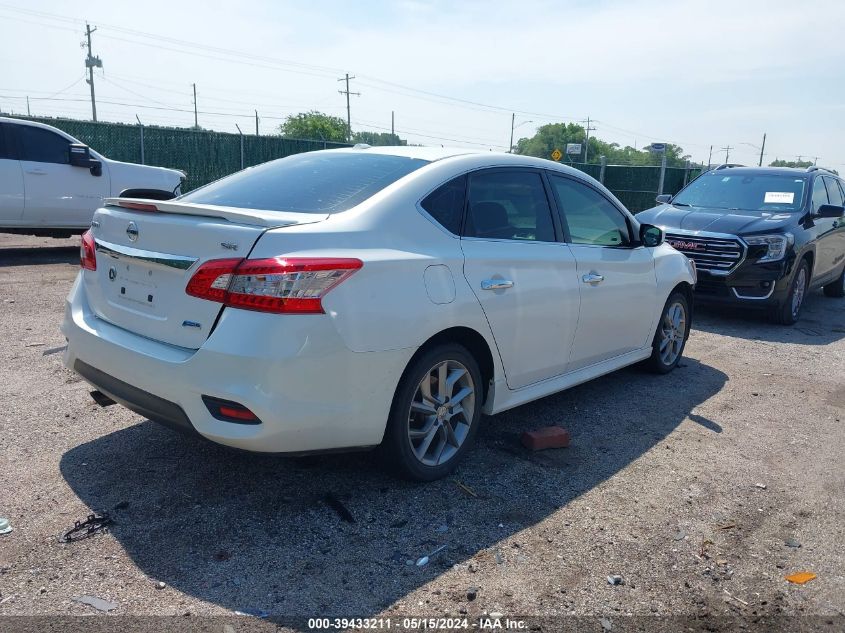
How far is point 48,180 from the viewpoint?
1033cm

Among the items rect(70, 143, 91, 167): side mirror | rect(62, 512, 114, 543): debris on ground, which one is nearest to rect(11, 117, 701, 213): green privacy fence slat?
rect(70, 143, 91, 167): side mirror

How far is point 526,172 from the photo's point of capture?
4.49 meters

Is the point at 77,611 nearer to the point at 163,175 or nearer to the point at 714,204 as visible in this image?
the point at 714,204

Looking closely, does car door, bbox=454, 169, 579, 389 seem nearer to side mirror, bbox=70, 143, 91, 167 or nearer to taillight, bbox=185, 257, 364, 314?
taillight, bbox=185, 257, 364, 314

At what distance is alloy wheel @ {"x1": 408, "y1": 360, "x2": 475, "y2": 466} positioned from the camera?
3651mm

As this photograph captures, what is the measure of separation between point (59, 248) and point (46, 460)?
29.6 feet

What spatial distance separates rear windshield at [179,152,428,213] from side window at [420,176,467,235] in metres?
0.21

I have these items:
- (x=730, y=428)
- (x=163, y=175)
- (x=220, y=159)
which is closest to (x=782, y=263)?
(x=730, y=428)

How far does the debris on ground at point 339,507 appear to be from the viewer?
3.40 m

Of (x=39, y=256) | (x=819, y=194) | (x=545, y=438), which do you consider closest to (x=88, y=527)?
Result: (x=545, y=438)

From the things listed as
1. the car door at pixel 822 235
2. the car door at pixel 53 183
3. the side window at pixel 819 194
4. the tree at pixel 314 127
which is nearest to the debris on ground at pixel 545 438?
the car door at pixel 822 235

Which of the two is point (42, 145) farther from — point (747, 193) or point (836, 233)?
point (836, 233)

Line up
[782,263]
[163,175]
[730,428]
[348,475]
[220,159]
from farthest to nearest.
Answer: [220,159]
[163,175]
[782,263]
[730,428]
[348,475]

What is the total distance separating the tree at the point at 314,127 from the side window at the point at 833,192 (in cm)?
5261
